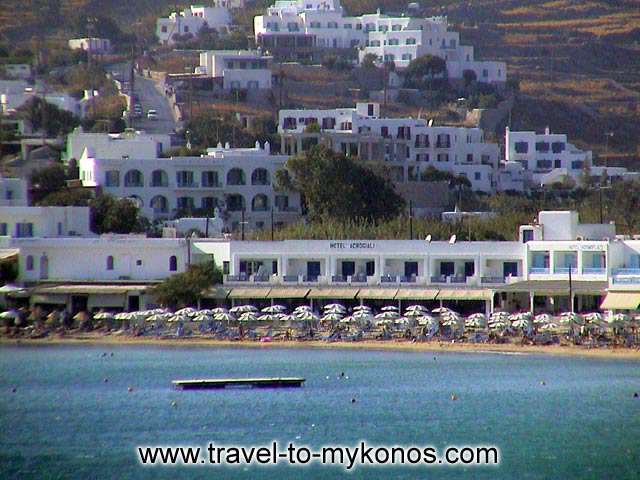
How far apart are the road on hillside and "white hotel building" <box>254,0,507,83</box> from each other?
12.3m

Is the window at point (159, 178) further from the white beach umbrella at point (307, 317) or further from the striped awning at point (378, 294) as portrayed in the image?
the white beach umbrella at point (307, 317)

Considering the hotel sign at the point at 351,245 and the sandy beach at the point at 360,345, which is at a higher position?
the hotel sign at the point at 351,245

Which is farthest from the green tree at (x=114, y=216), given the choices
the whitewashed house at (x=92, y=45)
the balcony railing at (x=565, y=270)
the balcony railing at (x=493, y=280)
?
the whitewashed house at (x=92, y=45)

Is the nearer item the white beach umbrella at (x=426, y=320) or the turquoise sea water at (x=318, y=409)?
the turquoise sea water at (x=318, y=409)

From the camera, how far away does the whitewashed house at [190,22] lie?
161800mm

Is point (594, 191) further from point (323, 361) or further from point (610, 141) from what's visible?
point (323, 361)

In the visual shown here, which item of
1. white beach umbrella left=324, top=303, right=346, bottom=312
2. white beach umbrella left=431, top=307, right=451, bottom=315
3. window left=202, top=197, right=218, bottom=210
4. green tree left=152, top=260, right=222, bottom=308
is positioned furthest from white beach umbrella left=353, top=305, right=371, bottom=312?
window left=202, top=197, right=218, bottom=210

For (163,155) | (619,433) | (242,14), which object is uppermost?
(242,14)

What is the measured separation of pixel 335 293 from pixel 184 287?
5.39 metres

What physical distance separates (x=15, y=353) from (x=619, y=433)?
80.0 feet

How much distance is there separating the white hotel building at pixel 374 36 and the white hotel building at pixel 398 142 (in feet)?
83.7

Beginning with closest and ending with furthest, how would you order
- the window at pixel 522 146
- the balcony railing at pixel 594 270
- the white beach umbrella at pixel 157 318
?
the white beach umbrella at pixel 157 318 < the balcony railing at pixel 594 270 < the window at pixel 522 146

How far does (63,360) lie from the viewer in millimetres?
69375

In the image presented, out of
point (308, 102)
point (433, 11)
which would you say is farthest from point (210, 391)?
point (433, 11)
